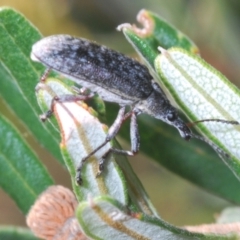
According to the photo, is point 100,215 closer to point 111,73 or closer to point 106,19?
point 111,73

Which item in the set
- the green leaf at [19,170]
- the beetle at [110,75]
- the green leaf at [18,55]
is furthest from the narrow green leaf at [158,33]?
the green leaf at [19,170]

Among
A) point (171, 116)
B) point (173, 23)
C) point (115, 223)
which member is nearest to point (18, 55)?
point (115, 223)

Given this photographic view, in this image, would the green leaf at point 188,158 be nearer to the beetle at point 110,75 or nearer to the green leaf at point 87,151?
the beetle at point 110,75

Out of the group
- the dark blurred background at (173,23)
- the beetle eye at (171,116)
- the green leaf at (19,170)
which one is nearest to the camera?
the green leaf at (19,170)

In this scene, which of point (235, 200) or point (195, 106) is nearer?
point (195, 106)

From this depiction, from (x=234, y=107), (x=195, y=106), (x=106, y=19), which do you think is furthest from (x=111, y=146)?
(x=106, y=19)
